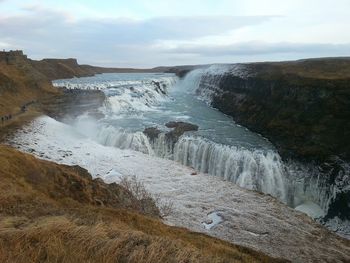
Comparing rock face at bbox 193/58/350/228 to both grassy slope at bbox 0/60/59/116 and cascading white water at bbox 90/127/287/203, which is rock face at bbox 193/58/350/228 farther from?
grassy slope at bbox 0/60/59/116

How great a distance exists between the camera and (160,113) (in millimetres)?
43719

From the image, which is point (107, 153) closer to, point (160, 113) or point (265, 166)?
point (265, 166)

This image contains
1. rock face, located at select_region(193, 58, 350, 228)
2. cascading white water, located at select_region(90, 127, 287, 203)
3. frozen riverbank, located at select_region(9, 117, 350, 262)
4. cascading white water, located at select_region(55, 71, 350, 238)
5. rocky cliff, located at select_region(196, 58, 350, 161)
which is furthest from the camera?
rocky cliff, located at select_region(196, 58, 350, 161)

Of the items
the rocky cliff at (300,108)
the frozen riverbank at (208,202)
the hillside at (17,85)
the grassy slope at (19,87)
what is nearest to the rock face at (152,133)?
the frozen riverbank at (208,202)

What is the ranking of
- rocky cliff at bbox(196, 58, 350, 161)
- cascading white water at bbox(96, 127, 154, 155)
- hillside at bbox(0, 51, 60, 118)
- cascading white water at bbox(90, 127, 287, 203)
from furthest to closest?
hillside at bbox(0, 51, 60, 118)
cascading white water at bbox(96, 127, 154, 155)
rocky cliff at bbox(196, 58, 350, 161)
cascading white water at bbox(90, 127, 287, 203)

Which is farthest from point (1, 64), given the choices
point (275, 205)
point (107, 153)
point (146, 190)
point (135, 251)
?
point (135, 251)

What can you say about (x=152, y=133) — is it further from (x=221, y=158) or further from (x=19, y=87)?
(x=19, y=87)

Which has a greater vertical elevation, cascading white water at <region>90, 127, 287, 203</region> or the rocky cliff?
the rocky cliff

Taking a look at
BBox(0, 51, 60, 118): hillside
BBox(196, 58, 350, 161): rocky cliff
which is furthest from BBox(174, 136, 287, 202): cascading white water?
BBox(0, 51, 60, 118): hillside

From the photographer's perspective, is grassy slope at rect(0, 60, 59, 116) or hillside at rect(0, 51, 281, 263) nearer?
hillside at rect(0, 51, 281, 263)

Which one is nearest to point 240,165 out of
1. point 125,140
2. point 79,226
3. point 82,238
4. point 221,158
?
point 221,158

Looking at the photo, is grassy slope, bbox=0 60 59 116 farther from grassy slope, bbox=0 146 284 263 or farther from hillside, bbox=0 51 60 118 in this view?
grassy slope, bbox=0 146 284 263

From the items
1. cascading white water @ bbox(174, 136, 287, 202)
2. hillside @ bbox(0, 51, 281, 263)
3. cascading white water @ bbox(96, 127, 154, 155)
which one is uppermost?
hillside @ bbox(0, 51, 281, 263)

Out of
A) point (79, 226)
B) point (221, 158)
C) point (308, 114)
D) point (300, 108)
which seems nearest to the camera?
point (79, 226)
